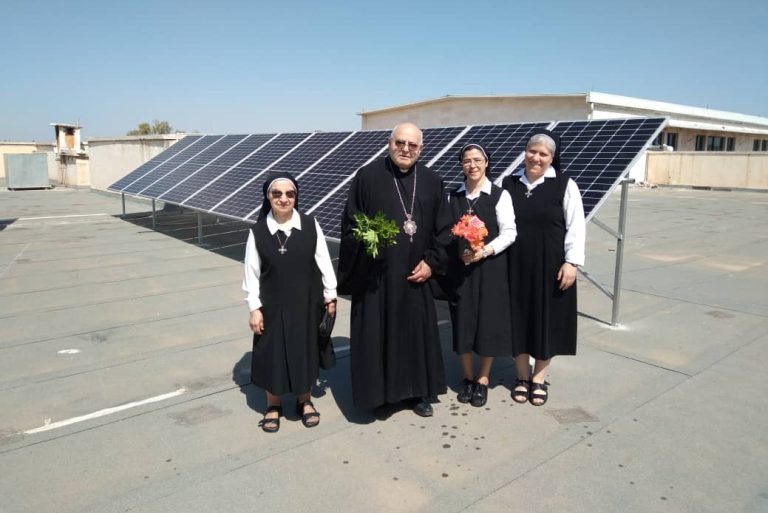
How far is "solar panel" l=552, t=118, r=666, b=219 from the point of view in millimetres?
5738

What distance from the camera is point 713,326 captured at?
6.39m

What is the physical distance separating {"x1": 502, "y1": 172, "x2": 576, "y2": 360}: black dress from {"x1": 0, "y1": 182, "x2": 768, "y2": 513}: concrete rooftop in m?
0.53

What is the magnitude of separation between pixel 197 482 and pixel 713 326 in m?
5.69

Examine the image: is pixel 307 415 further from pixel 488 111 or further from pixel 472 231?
pixel 488 111

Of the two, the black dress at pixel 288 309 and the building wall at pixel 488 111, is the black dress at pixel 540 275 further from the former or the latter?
the building wall at pixel 488 111

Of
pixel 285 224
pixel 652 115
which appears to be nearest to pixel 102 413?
pixel 285 224

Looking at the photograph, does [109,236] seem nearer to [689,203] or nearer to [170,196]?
[170,196]

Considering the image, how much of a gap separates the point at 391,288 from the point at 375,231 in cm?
47

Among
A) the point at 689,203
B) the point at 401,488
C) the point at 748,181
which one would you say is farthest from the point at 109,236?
the point at 748,181

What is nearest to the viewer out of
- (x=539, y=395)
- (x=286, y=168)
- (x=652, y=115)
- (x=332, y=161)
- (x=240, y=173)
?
(x=539, y=395)

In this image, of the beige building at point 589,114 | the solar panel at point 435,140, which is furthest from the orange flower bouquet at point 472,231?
the beige building at point 589,114

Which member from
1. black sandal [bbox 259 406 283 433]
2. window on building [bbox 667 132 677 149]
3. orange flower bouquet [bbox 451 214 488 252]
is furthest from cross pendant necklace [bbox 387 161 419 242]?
window on building [bbox 667 132 677 149]

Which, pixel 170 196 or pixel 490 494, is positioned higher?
pixel 170 196

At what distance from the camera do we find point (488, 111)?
35406 millimetres
